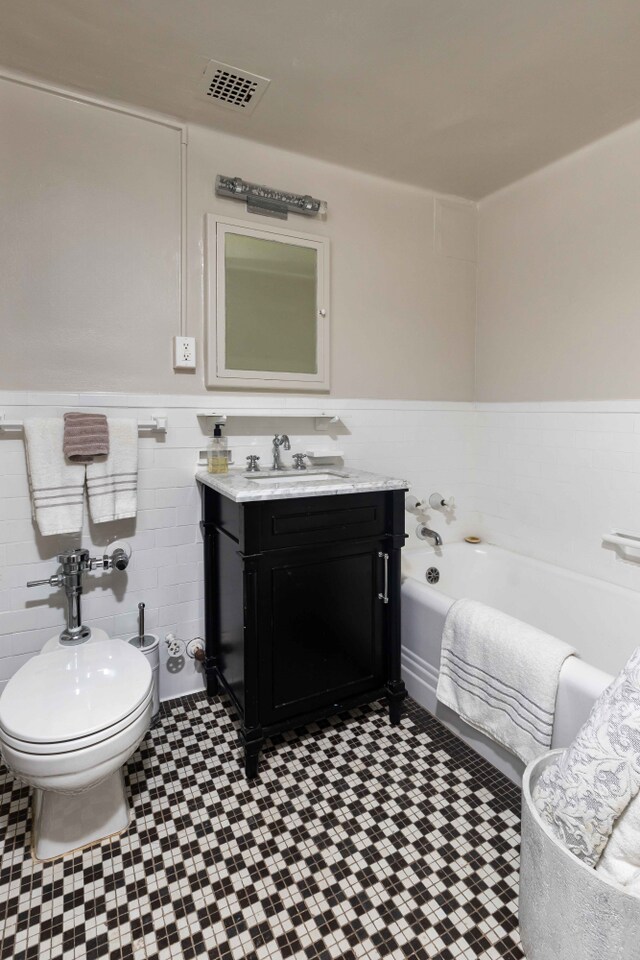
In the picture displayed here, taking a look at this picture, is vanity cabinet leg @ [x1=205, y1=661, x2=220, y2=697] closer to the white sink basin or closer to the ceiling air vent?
the white sink basin

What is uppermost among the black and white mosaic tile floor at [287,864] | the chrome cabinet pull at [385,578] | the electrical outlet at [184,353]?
the electrical outlet at [184,353]

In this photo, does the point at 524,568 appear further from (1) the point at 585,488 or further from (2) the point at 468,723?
(2) the point at 468,723

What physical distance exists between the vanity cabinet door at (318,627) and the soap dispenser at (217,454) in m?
0.55

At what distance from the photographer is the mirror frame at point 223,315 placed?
1.99 metres

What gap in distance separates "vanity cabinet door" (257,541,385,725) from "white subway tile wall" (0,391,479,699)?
0.58m

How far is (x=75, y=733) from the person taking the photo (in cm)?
121

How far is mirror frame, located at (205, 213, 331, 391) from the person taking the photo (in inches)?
78.4

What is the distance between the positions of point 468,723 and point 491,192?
2.55m

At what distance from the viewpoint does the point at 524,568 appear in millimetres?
2389

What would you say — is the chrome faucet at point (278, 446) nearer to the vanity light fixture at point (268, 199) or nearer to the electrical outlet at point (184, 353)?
the electrical outlet at point (184, 353)

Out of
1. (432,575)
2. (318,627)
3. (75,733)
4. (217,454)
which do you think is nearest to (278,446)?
(217,454)

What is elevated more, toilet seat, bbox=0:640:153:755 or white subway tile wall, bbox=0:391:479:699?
white subway tile wall, bbox=0:391:479:699

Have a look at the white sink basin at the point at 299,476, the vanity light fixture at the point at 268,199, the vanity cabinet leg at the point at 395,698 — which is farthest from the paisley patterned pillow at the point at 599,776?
the vanity light fixture at the point at 268,199

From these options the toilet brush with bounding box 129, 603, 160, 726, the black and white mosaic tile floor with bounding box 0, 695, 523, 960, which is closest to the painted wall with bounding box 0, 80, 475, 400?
the toilet brush with bounding box 129, 603, 160, 726
